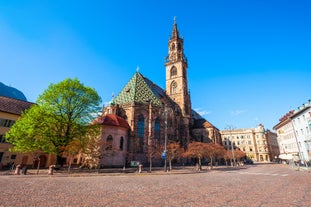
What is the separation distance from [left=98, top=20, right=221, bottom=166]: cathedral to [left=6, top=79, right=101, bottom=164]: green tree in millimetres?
9202

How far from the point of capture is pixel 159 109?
47906 millimetres

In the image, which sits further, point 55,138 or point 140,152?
point 140,152

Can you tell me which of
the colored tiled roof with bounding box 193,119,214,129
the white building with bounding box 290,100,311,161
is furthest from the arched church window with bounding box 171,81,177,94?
the white building with bounding box 290,100,311,161

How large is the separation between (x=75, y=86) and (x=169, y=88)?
45.5 metres

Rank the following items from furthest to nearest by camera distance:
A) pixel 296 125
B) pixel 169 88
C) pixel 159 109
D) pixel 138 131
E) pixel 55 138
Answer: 1. pixel 169 88
2. pixel 159 109
3. pixel 138 131
4. pixel 296 125
5. pixel 55 138

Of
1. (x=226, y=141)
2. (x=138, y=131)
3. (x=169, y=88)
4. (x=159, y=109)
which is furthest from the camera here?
(x=226, y=141)

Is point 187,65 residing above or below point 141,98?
A: above

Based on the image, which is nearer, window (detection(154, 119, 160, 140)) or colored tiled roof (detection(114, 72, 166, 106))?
window (detection(154, 119, 160, 140))

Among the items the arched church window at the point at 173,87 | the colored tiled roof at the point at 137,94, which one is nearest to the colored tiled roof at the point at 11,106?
the colored tiled roof at the point at 137,94

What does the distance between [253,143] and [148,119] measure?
214ft

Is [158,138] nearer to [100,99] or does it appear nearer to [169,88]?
[100,99]

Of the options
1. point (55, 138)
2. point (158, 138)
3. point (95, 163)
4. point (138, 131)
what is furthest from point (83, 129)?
point (158, 138)

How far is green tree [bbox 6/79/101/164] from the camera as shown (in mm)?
23500

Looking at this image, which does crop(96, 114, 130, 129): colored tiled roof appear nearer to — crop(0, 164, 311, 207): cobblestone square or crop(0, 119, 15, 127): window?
crop(0, 119, 15, 127): window
